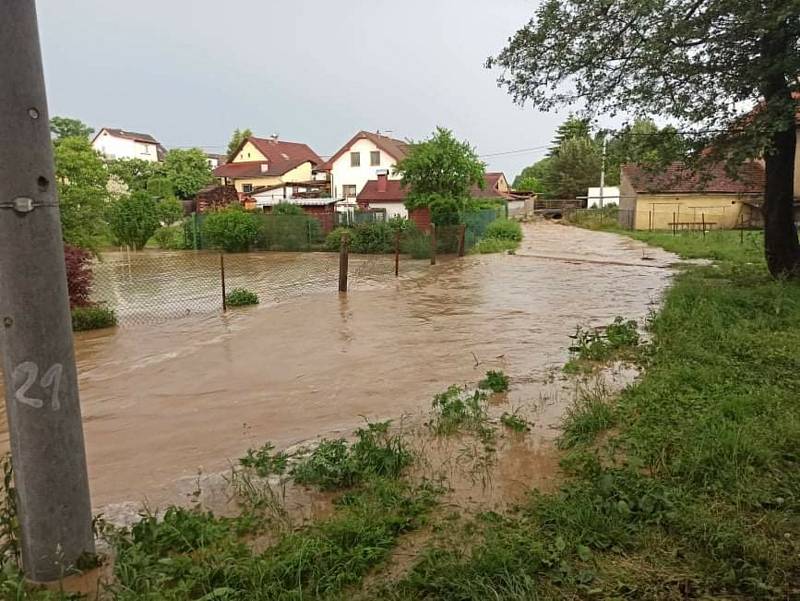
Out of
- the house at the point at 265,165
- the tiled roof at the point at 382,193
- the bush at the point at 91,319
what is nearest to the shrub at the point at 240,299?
the bush at the point at 91,319

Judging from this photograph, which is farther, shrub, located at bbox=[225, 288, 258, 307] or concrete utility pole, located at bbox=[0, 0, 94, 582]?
shrub, located at bbox=[225, 288, 258, 307]

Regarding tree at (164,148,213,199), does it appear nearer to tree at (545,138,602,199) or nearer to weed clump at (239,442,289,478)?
tree at (545,138,602,199)

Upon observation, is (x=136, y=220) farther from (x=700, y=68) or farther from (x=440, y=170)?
(x=700, y=68)

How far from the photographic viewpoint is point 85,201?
10.4m

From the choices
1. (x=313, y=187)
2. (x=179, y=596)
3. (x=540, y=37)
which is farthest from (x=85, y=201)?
(x=313, y=187)

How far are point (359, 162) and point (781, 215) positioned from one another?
3700 cm

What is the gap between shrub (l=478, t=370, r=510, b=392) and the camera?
6.02m

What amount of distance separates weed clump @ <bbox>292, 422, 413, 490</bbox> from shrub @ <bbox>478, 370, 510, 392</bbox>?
74.5 inches

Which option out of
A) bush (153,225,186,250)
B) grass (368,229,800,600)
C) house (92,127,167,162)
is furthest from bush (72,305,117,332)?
house (92,127,167,162)

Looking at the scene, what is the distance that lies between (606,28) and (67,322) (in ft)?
34.8

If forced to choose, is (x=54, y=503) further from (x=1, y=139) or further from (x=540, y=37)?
(x=540, y=37)

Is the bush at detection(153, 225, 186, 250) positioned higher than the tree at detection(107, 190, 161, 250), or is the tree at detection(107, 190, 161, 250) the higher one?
the tree at detection(107, 190, 161, 250)

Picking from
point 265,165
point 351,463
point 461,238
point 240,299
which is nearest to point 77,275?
point 240,299

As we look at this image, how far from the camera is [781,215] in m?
10.8
